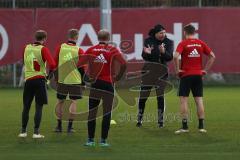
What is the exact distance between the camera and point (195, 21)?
963 inches

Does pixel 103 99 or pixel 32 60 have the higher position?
pixel 32 60

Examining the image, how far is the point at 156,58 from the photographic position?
45.8ft

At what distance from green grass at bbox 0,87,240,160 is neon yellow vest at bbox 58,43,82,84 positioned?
982 mm

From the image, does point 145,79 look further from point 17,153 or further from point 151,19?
point 151,19

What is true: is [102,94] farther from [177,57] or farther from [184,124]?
[184,124]

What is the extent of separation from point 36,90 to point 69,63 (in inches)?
42.0

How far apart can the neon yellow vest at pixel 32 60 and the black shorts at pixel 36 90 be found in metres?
0.11

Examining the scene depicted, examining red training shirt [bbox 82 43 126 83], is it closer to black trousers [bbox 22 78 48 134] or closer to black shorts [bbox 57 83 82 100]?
black trousers [bbox 22 78 48 134]

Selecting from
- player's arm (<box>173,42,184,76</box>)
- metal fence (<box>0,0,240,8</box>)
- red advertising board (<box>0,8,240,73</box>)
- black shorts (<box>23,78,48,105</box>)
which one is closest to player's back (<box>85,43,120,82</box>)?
black shorts (<box>23,78,48,105</box>)

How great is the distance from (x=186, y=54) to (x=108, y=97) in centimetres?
208

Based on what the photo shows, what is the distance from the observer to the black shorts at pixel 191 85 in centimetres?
1306

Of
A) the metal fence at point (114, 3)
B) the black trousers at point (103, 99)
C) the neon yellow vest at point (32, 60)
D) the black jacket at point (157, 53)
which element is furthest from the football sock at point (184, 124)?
the metal fence at point (114, 3)

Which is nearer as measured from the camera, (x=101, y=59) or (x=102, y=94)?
(x=101, y=59)

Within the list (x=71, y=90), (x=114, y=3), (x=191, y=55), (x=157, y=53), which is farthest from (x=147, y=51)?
(x=114, y=3)
